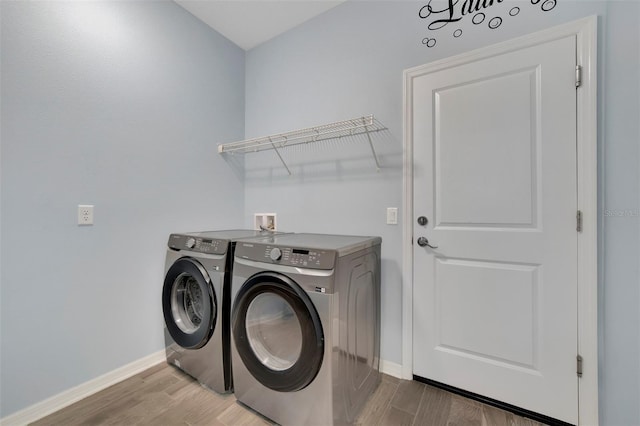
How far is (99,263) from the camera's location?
1.65 meters

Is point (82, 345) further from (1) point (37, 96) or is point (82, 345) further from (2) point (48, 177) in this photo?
(1) point (37, 96)

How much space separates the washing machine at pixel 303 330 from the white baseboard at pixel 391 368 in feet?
0.91

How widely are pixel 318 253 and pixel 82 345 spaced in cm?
159

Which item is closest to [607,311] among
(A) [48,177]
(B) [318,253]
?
(B) [318,253]

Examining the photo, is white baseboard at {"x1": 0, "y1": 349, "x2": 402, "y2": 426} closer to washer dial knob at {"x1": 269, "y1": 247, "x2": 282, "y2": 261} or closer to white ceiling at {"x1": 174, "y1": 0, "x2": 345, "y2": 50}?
washer dial knob at {"x1": 269, "y1": 247, "x2": 282, "y2": 261}

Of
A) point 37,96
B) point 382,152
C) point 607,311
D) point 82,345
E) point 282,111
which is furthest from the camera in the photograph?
point 282,111

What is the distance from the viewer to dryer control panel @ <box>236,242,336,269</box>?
1210mm

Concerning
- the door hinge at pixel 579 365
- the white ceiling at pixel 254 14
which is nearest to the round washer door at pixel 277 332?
the door hinge at pixel 579 365

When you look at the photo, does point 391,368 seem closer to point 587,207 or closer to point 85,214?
point 587,207

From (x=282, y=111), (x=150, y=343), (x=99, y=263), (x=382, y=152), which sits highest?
(x=282, y=111)

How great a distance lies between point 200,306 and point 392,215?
1.47 m

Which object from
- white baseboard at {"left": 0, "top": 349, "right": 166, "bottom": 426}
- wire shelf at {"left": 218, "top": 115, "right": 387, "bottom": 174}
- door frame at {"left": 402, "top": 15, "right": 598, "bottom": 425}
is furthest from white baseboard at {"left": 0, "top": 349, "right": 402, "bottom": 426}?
wire shelf at {"left": 218, "top": 115, "right": 387, "bottom": 174}

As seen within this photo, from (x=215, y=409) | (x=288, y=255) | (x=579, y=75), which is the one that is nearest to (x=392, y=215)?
(x=288, y=255)

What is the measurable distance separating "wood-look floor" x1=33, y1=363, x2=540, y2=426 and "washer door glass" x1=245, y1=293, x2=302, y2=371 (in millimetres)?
353
